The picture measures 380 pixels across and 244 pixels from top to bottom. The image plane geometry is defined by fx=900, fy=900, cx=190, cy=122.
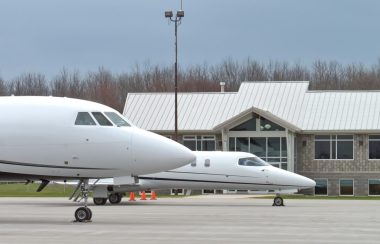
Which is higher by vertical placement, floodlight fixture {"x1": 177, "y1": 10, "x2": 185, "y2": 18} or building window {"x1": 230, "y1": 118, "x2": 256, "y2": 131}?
floodlight fixture {"x1": 177, "y1": 10, "x2": 185, "y2": 18}

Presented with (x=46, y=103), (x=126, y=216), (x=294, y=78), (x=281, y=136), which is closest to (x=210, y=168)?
(x=126, y=216)

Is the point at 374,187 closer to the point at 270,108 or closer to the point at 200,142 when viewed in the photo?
the point at 270,108

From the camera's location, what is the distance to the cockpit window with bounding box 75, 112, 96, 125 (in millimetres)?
22938

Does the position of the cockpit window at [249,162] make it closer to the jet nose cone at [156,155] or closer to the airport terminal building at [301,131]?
the jet nose cone at [156,155]

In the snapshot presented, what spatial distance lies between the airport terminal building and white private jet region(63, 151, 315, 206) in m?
17.7

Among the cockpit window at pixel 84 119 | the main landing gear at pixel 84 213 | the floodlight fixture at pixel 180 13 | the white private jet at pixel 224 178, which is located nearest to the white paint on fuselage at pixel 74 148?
the cockpit window at pixel 84 119

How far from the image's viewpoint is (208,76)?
116m

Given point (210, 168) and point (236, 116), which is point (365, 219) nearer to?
point (210, 168)

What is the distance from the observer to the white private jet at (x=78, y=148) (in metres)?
22.4

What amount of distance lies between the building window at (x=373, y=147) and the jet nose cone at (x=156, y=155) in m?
34.9

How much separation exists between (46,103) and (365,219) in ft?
31.9

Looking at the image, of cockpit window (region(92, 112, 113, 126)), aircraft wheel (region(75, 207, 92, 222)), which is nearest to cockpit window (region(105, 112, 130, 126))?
cockpit window (region(92, 112, 113, 126))

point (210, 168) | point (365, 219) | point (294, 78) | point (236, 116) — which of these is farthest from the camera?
point (294, 78)

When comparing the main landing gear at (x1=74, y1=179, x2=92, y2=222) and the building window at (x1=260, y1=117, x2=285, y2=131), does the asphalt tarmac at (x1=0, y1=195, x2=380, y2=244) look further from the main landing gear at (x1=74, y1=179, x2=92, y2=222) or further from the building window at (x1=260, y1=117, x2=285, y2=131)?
the building window at (x1=260, y1=117, x2=285, y2=131)
